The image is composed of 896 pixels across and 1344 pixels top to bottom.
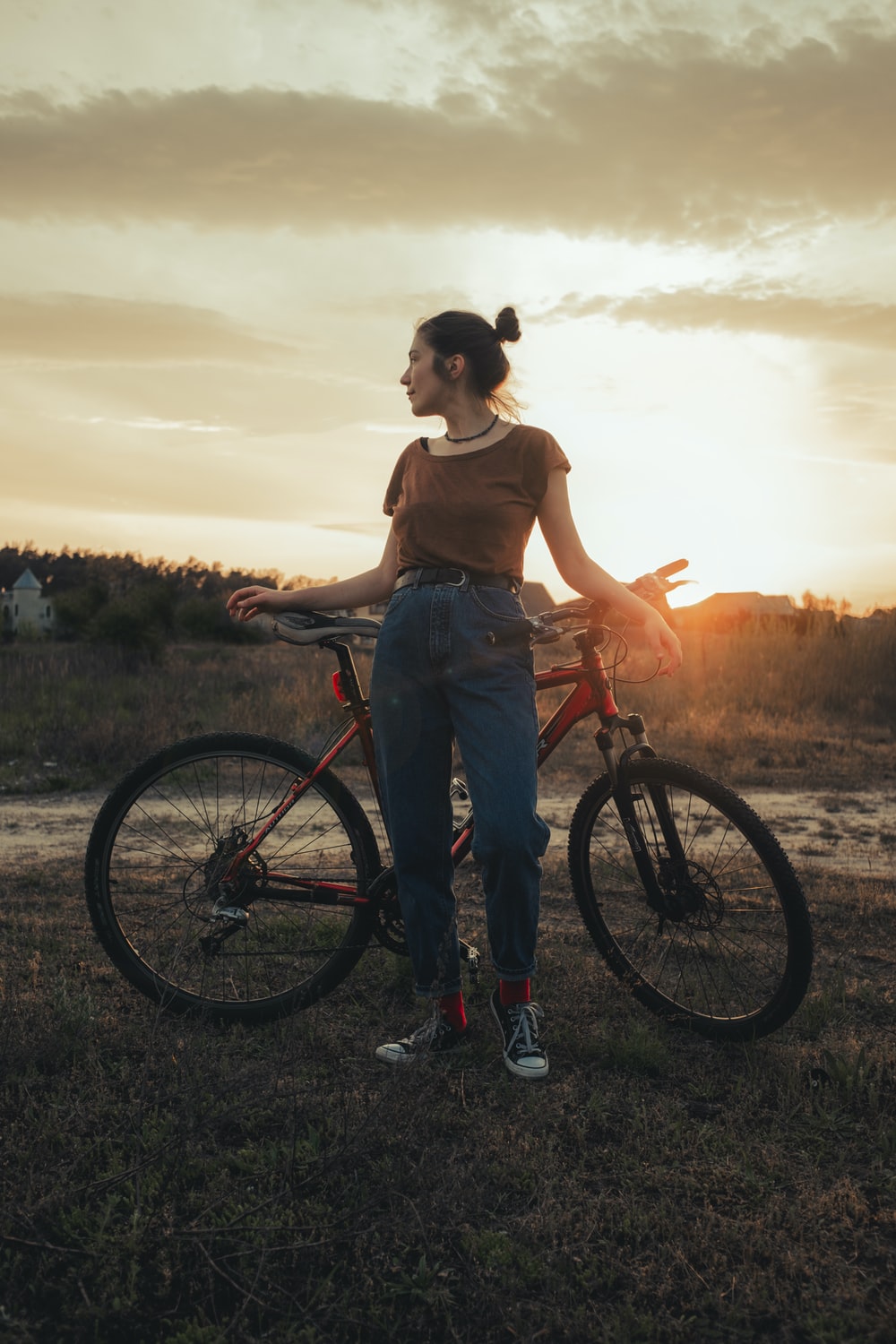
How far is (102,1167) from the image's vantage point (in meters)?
2.07

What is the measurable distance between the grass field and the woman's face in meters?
1.75

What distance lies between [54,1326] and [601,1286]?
0.98 m

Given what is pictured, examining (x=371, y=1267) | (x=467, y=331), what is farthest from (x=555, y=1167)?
(x=467, y=331)

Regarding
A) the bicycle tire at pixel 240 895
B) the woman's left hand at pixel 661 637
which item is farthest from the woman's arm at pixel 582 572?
the bicycle tire at pixel 240 895

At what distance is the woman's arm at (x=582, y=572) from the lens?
254 centimetres

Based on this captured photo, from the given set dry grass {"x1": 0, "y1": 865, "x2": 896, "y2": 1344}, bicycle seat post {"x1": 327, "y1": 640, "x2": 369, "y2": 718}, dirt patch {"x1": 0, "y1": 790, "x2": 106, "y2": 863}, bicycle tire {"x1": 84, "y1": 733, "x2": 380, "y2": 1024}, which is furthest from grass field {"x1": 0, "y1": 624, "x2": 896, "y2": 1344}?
dirt patch {"x1": 0, "y1": 790, "x2": 106, "y2": 863}

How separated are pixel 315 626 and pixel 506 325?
3.32 ft

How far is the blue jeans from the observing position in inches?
96.4

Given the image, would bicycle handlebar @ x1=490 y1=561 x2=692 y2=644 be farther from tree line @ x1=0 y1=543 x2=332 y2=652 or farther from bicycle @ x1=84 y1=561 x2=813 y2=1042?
tree line @ x1=0 y1=543 x2=332 y2=652

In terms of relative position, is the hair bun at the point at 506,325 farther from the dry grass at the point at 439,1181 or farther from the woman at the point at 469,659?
the dry grass at the point at 439,1181

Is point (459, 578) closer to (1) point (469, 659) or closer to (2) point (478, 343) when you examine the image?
(1) point (469, 659)

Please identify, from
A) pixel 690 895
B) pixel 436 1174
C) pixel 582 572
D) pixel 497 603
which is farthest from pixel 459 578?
pixel 436 1174

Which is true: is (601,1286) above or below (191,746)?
below

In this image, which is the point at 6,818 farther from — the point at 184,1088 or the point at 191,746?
the point at 184,1088
